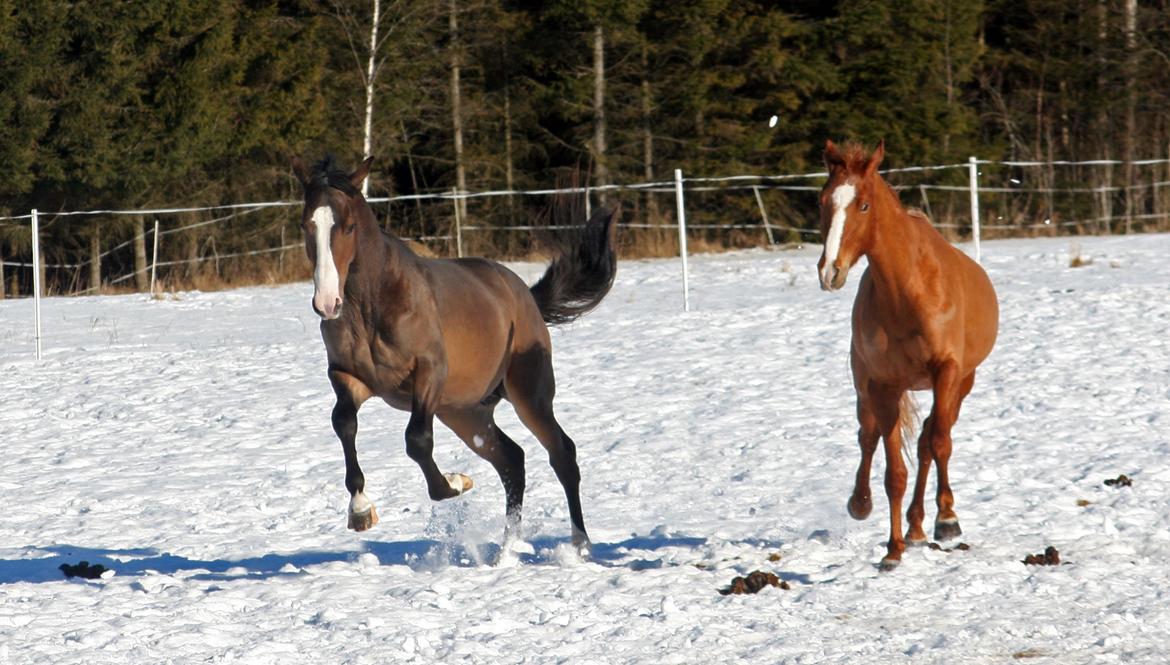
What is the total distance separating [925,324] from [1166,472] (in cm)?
213

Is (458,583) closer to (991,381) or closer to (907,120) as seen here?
(991,381)

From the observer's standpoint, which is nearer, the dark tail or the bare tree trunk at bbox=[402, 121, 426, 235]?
the dark tail

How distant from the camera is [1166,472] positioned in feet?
23.5

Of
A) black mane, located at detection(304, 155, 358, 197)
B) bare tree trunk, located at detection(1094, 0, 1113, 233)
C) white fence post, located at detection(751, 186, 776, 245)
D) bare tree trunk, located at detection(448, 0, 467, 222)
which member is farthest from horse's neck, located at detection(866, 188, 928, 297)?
bare tree trunk, located at detection(1094, 0, 1113, 233)

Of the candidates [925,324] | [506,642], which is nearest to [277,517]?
[506,642]

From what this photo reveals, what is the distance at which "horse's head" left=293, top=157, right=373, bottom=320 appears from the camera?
5.27 meters

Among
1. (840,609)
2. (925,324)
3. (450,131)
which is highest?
(450,131)

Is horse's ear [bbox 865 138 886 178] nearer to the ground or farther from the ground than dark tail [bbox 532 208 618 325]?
farther from the ground

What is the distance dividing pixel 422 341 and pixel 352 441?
1.57ft

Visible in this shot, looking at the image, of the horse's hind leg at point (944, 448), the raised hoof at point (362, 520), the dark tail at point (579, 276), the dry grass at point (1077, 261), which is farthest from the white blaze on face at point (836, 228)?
the dry grass at point (1077, 261)

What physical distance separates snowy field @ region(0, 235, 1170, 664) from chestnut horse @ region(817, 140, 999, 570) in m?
0.35

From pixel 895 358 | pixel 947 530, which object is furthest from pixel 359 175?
pixel 947 530

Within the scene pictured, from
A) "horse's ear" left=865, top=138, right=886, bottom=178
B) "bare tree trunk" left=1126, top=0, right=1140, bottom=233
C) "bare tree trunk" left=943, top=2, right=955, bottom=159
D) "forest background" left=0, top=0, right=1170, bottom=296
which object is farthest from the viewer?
"bare tree trunk" left=1126, top=0, right=1140, bottom=233

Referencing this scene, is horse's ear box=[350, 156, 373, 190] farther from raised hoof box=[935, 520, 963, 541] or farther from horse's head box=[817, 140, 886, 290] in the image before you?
raised hoof box=[935, 520, 963, 541]
